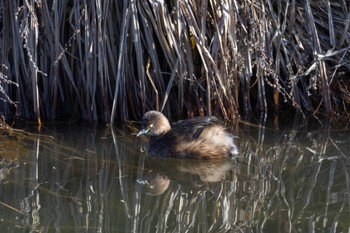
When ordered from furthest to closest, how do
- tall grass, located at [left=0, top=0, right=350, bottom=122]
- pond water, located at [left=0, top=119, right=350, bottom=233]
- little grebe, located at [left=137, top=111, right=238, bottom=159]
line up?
tall grass, located at [left=0, top=0, right=350, bottom=122], little grebe, located at [left=137, top=111, right=238, bottom=159], pond water, located at [left=0, top=119, right=350, bottom=233]

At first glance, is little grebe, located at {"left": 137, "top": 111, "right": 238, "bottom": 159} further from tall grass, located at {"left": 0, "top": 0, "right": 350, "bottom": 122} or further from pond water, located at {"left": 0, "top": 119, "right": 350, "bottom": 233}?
tall grass, located at {"left": 0, "top": 0, "right": 350, "bottom": 122}

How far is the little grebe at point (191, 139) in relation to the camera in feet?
18.0

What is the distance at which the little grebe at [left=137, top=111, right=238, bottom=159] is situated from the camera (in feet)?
18.0

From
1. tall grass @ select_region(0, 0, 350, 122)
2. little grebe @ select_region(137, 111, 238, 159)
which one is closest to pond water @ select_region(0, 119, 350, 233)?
little grebe @ select_region(137, 111, 238, 159)

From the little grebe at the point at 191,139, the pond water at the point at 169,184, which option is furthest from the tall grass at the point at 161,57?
the little grebe at the point at 191,139

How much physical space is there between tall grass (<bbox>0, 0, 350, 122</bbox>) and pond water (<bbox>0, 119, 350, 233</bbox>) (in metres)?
0.30

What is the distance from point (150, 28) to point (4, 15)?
1159mm

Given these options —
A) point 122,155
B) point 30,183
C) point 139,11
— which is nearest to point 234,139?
point 122,155

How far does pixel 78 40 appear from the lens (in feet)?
20.3

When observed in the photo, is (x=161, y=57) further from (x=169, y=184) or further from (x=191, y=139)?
(x=169, y=184)

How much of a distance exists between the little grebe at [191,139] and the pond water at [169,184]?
0.08m

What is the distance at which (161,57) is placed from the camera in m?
6.49

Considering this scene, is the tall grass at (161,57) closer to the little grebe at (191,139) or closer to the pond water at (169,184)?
the pond water at (169,184)

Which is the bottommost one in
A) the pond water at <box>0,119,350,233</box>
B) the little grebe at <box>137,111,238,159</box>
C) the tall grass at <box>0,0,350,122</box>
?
the pond water at <box>0,119,350,233</box>
